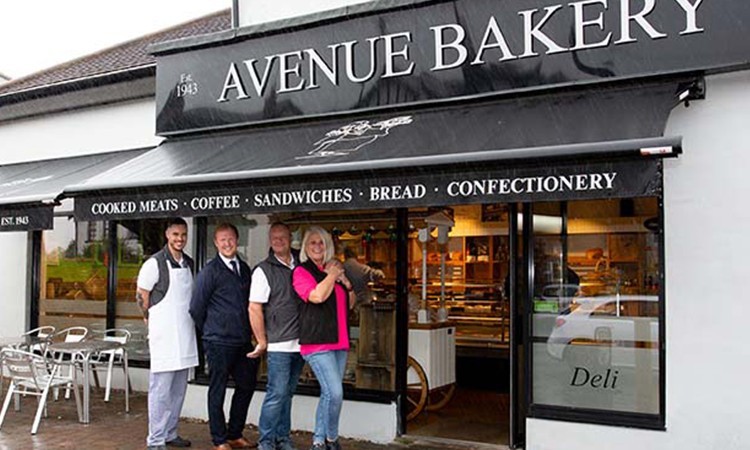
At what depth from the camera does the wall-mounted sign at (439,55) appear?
585 centimetres

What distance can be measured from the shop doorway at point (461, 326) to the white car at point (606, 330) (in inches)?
17.9

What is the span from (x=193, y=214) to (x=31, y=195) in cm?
270

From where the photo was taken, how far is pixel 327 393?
20.2 feet

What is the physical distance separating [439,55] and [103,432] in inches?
187

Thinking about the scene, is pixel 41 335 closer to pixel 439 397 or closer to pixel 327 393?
pixel 439 397

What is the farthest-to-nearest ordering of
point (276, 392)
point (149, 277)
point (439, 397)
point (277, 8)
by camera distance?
point (439, 397) < point (277, 8) < point (149, 277) < point (276, 392)

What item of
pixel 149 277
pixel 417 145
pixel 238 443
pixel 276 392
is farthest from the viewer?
pixel 238 443

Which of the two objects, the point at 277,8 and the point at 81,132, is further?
the point at 81,132

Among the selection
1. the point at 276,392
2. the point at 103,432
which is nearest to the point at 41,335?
the point at 103,432

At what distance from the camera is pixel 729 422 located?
5.70m

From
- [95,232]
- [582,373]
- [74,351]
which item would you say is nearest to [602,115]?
[582,373]

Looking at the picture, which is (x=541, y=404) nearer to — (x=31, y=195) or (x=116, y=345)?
(x=116, y=345)

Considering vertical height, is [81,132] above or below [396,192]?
above

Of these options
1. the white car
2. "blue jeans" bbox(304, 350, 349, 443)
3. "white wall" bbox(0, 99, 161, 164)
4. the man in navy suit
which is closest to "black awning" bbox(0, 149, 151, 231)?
"white wall" bbox(0, 99, 161, 164)
